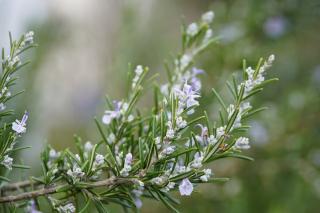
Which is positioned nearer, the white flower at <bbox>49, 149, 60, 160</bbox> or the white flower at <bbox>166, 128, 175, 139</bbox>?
the white flower at <bbox>166, 128, 175, 139</bbox>

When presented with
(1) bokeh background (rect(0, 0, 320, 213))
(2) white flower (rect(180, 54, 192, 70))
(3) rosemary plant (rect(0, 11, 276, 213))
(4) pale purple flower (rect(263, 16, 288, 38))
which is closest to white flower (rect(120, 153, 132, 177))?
(3) rosemary plant (rect(0, 11, 276, 213))

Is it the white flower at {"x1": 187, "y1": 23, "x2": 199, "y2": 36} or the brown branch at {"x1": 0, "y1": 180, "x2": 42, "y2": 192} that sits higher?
the white flower at {"x1": 187, "y1": 23, "x2": 199, "y2": 36}

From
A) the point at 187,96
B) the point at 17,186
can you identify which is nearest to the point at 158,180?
the point at 187,96

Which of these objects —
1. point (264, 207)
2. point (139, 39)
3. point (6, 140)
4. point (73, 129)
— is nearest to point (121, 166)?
point (6, 140)

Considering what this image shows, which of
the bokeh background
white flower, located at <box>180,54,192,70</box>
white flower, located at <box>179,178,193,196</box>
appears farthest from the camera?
the bokeh background

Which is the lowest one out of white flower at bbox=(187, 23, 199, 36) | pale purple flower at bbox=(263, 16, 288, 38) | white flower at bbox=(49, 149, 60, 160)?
white flower at bbox=(49, 149, 60, 160)

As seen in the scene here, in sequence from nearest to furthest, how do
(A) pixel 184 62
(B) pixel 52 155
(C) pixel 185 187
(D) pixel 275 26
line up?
(C) pixel 185 187 < (B) pixel 52 155 < (A) pixel 184 62 < (D) pixel 275 26

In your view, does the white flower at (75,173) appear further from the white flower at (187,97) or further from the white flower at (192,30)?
the white flower at (192,30)

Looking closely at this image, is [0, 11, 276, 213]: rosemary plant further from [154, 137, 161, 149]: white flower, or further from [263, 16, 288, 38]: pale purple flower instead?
[263, 16, 288, 38]: pale purple flower

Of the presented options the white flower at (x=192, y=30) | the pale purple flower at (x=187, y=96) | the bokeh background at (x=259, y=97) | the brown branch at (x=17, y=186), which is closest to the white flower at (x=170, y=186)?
the pale purple flower at (x=187, y=96)

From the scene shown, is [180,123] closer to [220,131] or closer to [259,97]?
[220,131]

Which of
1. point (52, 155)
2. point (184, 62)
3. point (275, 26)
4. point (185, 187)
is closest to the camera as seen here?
point (185, 187)
